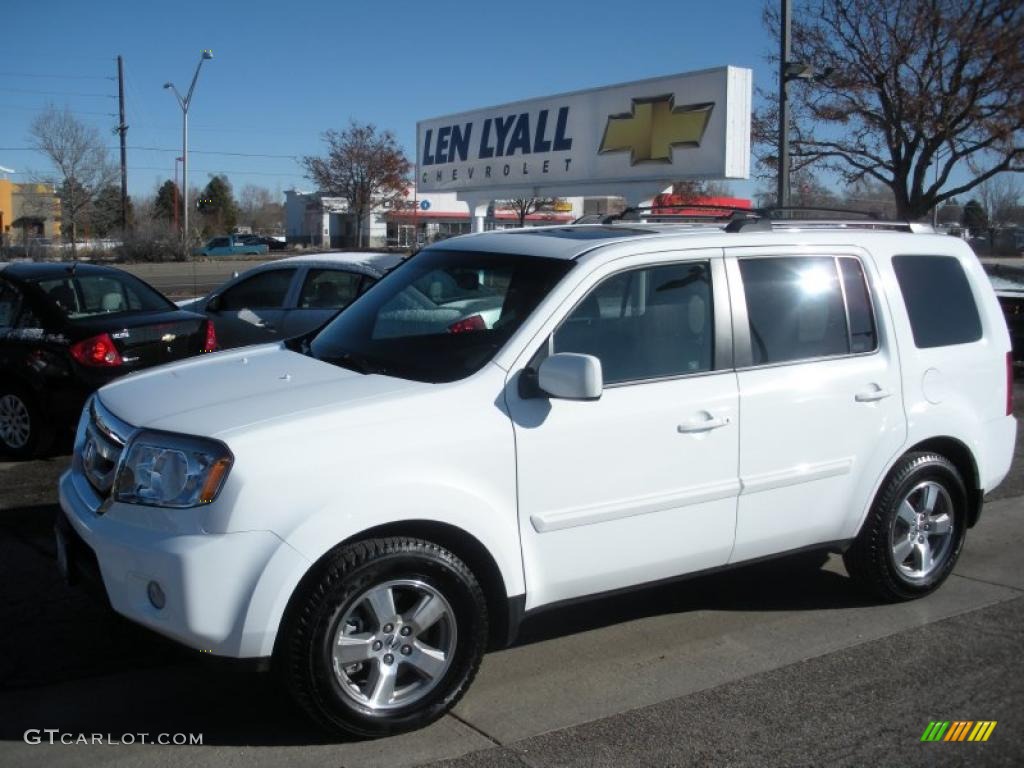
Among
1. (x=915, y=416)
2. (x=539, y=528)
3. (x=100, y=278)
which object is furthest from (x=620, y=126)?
(x=539, y=528)

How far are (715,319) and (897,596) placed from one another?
190 cm

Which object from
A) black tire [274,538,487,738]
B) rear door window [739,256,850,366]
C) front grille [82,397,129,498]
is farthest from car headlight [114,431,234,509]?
rear door window [739,256,850,366]

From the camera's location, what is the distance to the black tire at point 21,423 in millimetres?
7930

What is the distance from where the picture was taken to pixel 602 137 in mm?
17375

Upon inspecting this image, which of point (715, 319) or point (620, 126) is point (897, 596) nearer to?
point (715, 319)

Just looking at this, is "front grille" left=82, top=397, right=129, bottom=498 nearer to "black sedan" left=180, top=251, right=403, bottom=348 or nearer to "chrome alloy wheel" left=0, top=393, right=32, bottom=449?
"chrome alloy wheel" left=0, top=393, right=32, bottom=449

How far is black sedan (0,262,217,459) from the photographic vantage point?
7801 millimetres

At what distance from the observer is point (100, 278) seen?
8617 mm

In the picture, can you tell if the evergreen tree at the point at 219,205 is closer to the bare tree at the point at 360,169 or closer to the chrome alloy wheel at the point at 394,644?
the bare tree at the point at 360,169

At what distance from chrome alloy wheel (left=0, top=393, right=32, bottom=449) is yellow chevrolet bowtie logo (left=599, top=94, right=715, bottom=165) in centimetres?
1070

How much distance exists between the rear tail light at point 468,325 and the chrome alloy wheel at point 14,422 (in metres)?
4.83

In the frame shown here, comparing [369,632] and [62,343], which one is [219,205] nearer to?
[62,343]

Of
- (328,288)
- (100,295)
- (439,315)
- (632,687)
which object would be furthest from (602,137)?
(632,687)

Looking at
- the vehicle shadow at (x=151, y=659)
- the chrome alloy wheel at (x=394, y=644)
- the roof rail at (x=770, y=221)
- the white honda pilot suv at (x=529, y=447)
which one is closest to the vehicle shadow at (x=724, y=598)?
the vehicle shadow at (x=151, y=659)
